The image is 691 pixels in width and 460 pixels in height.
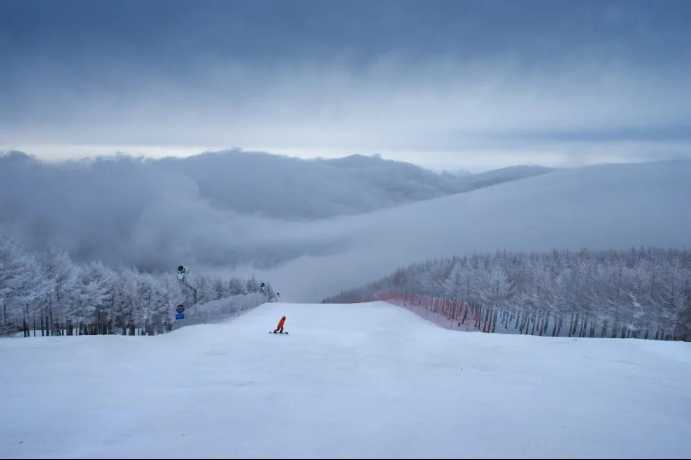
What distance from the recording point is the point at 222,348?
13.0 meters

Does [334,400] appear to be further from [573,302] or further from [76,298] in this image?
[76,298]

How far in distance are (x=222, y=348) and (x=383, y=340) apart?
6.46 metres

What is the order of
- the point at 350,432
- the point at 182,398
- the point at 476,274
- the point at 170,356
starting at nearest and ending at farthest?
1. the point at 350,432
2. the point at 182,398
3. the point at 170,356
4. the point at 476,274

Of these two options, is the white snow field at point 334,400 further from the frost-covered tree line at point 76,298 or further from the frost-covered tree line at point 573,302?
the frost-covered tree line at point 573,302

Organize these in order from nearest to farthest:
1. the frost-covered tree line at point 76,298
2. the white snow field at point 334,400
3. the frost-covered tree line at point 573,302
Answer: the white snow field at point 334,400 → the frost-covered tree line at point 76,298 → the frost-covered tree line at point 573,302

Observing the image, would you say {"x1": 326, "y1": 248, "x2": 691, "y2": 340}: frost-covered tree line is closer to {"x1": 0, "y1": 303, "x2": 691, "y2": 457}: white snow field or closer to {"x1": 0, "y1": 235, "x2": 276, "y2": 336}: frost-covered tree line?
{"x1": 0, "y1": 303, "x2": 691, "y2": 457}: white snow field

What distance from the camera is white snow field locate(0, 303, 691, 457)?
6.36 meters

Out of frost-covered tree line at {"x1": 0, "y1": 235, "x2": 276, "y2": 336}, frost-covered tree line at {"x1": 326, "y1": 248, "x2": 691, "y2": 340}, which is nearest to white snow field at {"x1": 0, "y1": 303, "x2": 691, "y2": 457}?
frost-covered tree line at {"x1": 0, "y1": 235, "x2": 276, "y2": 336}

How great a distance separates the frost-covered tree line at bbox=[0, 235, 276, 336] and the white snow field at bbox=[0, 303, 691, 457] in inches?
456

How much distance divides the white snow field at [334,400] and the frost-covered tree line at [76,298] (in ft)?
38.0

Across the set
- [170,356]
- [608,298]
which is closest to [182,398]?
[170,356]

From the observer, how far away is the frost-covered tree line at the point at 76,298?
30688 mm

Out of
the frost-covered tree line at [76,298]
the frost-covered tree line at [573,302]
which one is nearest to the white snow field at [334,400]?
the frost-covered tree line at [76,298]

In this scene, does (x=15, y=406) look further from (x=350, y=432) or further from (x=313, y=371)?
(x=350, y=432)
